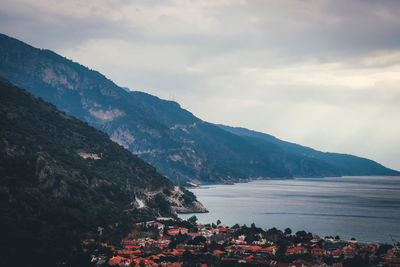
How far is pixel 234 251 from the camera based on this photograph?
7744cm

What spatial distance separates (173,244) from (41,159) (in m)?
45.8

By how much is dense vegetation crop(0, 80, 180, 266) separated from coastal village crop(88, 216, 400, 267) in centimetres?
553

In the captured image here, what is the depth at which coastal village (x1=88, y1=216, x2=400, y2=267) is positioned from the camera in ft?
226

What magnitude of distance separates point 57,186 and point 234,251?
4582 cm

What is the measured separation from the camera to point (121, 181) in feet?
525

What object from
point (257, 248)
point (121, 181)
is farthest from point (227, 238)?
point (121, 181)

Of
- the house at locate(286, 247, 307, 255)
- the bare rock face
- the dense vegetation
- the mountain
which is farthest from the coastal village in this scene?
the bare rock face

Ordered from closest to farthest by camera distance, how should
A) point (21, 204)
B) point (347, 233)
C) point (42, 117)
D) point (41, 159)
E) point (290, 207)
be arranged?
point (21, 204)
point (41, 159)
point (347, 233)
point (42, 117)
point (290, 207)

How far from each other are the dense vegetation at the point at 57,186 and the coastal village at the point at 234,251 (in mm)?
5532

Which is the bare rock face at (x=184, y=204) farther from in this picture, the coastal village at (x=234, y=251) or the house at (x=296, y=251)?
the house at (x=296, y=251)

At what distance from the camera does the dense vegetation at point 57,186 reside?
6894 cm

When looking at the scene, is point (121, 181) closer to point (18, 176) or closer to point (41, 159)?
point (41, 159)

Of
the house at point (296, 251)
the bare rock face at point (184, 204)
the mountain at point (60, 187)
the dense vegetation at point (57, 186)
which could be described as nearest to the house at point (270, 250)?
the house at point (296, 251)

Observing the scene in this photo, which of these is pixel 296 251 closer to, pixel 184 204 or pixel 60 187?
pixel 60 187
